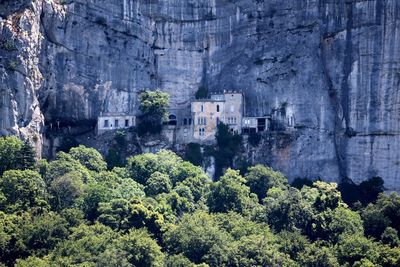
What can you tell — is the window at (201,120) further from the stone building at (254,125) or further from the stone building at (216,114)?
the stone building at (254,125)

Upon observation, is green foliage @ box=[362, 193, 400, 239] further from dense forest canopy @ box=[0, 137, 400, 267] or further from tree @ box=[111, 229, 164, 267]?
tree @ box=[111, 229, 164, 267]

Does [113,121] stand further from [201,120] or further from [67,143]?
[201,120]

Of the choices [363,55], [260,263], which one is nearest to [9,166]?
[260,263]

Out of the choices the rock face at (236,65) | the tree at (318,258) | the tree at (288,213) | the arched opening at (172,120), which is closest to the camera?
the tree at (318,258)

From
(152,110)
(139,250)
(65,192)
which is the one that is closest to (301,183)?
(152,110)

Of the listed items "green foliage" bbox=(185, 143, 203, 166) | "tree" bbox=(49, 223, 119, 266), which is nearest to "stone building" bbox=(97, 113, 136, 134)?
"green foliage" bbox=(185, 143, 203, 166)

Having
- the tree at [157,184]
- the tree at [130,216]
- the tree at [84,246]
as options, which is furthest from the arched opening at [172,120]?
the tree at [84,246]
